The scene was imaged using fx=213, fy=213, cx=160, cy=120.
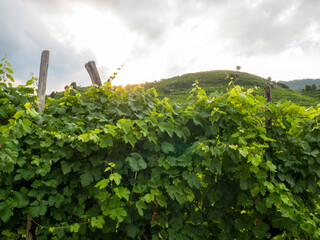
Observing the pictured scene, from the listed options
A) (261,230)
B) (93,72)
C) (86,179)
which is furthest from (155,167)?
(93,72)

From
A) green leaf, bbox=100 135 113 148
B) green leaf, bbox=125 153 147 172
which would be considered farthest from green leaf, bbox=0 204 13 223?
green leaf, bbox=125 153 147 172

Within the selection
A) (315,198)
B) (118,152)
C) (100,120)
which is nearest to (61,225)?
(118,152)

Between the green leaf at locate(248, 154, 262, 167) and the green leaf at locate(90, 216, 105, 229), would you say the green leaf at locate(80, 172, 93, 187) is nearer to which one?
the green leaf at locate(90, 216, 105, 229)

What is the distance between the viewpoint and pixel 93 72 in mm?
2992

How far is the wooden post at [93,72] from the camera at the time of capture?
2.98 m

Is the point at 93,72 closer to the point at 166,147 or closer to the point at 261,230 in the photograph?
the point at 166,147

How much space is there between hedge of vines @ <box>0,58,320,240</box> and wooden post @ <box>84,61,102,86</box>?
0.40m

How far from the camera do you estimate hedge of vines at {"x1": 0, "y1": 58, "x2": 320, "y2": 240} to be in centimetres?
212

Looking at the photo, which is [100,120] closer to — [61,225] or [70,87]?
[70,87]

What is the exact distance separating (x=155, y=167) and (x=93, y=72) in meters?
1.63

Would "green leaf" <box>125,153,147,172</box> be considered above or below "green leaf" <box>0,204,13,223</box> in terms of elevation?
above

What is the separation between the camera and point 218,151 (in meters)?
2.12

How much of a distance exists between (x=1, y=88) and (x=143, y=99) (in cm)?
155

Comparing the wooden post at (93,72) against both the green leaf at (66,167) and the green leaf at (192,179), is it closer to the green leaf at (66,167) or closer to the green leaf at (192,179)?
the green leaf at (66,167)
